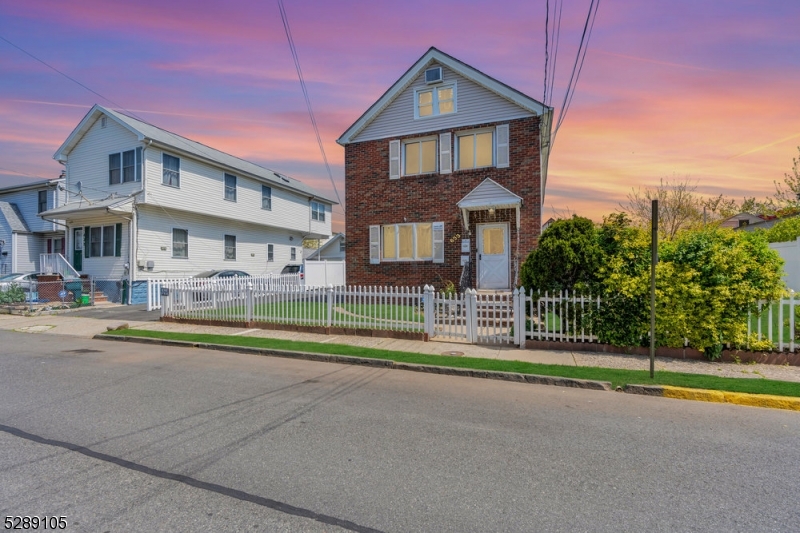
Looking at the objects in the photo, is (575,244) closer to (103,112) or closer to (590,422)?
(590,422)

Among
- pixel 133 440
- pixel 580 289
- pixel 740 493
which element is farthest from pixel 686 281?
pixel 133 440

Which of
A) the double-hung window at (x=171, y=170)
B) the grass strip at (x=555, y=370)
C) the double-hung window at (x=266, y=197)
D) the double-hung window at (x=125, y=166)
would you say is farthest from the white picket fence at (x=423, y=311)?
the double-hung window at (x=266, y=197)

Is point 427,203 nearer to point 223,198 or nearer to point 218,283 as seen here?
point 218,283

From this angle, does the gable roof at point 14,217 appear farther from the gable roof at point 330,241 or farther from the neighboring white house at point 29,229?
the gable roof at point 330,241

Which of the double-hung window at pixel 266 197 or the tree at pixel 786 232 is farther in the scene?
the double-hung window at pixel 266 197

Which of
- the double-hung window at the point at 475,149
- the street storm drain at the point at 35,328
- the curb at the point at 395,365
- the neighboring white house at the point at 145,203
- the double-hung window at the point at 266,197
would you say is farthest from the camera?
the double-hung window at the point at 266,197

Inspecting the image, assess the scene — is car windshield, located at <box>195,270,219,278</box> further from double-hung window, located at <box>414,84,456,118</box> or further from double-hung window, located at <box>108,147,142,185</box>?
double-hung window, located at <box>414,84,456,118</box>

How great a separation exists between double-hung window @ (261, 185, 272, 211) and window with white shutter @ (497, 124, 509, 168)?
711 inches

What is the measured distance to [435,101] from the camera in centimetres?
1747

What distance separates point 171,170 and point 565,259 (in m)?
20.7

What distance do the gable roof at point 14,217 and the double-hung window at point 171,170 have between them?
12208mm

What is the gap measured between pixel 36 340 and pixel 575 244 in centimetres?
1428

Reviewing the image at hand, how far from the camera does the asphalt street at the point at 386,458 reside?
3170mm

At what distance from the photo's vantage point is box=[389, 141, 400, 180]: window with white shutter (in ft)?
58.8
